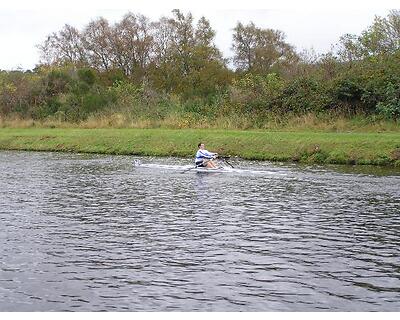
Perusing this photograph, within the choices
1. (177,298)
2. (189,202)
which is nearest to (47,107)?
(189,202)

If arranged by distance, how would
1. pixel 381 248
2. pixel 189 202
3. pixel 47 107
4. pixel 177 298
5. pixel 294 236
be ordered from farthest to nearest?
pixel 47 107 < pixel 189 202 < pixel 294 236 < pixel 381 248 < pixel 177 298

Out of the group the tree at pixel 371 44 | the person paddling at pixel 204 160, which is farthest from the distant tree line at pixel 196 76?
the person paddling at pixel 204 160

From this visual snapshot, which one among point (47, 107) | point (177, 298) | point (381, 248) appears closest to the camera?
point (177, 298)

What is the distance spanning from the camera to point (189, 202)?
23172mm

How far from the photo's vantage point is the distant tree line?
4853cm

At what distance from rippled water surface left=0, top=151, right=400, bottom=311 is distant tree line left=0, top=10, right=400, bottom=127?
808 inches

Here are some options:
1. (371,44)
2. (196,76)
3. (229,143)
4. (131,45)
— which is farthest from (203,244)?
(131,45)

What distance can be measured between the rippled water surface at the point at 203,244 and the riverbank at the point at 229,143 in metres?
6.37

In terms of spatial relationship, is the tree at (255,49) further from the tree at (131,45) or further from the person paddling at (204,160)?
the person paddling at (204,160)

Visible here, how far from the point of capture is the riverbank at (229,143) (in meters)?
35.8

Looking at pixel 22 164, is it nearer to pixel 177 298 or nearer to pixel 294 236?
pixel 294 236

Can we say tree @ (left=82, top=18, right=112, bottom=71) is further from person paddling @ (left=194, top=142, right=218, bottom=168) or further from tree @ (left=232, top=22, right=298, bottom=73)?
person paddling @ (left=194, top=142, right=218, bottom=168)

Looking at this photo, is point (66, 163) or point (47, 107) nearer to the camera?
point (66, 163)

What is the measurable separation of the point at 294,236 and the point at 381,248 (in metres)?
2.57
